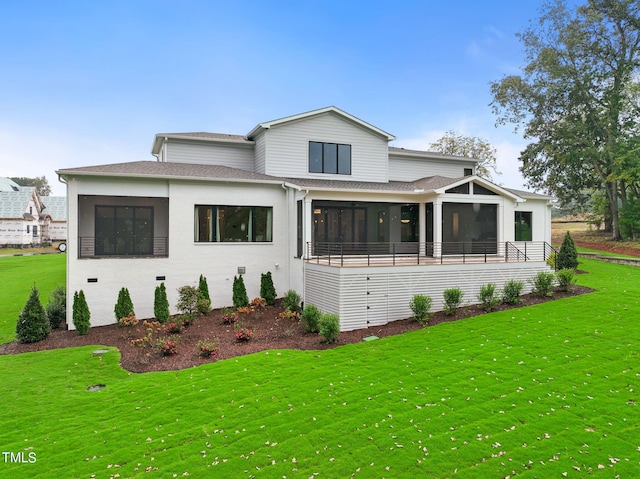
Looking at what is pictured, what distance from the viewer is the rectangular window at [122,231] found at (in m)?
16.4

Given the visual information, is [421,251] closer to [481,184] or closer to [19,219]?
[481,184]

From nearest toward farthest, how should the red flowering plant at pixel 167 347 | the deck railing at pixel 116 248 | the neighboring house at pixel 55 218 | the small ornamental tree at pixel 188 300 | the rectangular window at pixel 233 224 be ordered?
1. the red flowering plant at pixel 167 347
2. the small ornamental tree at pixel 188 300
3. the deck railing at pixel 116 248
4. the rectangular window at pixel 233 224
5. the neighboring house at pixel 55 218

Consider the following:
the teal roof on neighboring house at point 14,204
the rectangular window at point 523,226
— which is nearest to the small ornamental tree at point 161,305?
the rectangular window at point 523,226

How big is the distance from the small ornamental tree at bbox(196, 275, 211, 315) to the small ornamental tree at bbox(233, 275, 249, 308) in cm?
114

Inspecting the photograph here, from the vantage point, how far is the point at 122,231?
55.3 feet

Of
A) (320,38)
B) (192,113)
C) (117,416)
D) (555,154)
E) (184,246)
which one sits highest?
(320,38)

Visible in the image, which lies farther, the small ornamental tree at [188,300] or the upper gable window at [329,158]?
Result: the upper gable window at [329,158]

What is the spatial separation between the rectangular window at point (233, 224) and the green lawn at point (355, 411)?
671 centimetres

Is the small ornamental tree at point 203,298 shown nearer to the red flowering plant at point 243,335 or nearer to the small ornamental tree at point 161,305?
the small ornamental tree at point 161,305

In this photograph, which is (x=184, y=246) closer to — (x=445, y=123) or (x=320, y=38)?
(x=320, y=38)

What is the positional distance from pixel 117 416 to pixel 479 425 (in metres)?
7.25

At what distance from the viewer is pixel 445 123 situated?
1642 inches

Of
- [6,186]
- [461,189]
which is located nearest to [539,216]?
[461,189]

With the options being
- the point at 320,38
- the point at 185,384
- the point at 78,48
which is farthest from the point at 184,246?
the point at 320,38
